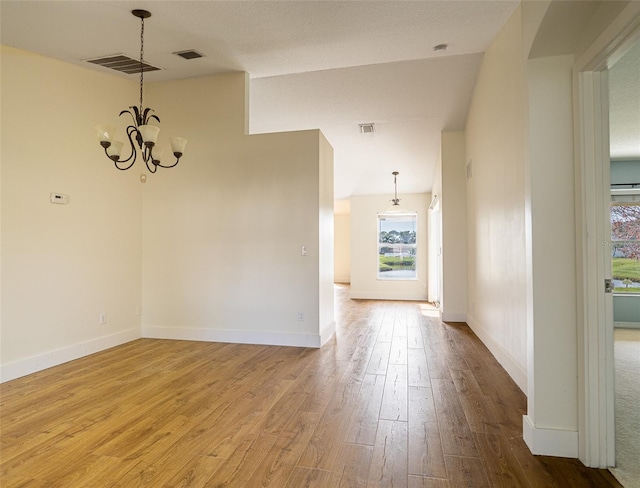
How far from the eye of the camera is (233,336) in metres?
4.40

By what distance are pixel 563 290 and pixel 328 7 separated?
9.23 feet

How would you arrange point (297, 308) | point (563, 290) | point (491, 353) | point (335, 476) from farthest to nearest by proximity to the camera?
point (297, 308), point (491, 353), point (563, 290), point (335, 476)

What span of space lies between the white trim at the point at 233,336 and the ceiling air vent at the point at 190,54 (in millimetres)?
3265

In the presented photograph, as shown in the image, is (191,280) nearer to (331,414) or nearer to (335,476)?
(331,414)

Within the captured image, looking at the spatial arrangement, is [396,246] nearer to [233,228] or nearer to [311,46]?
[233,228]

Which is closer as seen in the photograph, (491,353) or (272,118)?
(491,353)

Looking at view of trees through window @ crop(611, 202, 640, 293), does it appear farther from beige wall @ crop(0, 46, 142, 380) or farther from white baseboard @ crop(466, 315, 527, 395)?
beige wall @ crop(0, 46, 142, 380)

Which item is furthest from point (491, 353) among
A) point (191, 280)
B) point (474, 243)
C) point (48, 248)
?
point (48, 248)

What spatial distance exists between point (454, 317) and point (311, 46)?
14.5 feet

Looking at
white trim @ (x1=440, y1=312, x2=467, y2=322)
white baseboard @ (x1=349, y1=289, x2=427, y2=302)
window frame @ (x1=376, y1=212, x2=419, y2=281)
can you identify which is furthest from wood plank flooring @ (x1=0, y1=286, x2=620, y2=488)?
window frame @ (x1=376, y1=212, x2=419, y2=281)

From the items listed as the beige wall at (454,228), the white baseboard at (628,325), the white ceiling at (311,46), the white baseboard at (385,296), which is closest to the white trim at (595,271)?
the white ceiling at (311,46)

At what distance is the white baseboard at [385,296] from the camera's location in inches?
339

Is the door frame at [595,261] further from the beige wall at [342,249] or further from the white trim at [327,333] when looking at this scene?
the beige wall at [342,249]

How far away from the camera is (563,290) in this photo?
1.92 m
